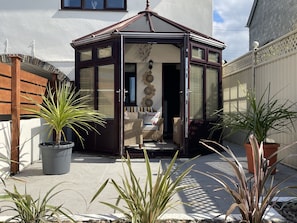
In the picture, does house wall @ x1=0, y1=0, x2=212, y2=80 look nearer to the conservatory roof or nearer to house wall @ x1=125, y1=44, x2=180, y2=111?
house wall @ x1=125, y1=44, x2=180, y2=111

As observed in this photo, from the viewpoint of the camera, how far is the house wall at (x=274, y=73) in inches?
199

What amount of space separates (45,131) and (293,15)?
10280mm

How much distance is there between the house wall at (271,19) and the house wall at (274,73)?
14.3ft

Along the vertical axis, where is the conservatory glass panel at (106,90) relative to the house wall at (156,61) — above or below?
below

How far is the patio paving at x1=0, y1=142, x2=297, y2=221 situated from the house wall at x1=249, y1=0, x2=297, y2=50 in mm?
7853

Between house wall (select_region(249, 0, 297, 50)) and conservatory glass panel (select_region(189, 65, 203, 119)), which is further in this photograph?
house wall (select_region(249, 0, 297, 50))

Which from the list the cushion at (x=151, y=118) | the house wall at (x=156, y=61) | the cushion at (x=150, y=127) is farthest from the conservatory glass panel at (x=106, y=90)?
the house wall at (x=156, y=61)

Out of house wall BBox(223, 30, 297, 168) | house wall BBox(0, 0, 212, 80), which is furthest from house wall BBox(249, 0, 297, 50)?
house wall BBox(0, 0, 212, 80)

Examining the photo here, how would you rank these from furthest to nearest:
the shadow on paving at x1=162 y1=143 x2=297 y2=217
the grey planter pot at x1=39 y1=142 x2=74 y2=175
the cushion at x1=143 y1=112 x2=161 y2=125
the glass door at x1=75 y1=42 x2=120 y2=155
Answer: the cushion at x1=143 y1=112 x2=161 y2=125
the glass door at x1=75 y1=42 x2=120 y2=155
the grey planter pot at x1=39 y1=142 x2=74 y2=175
the shadow on paving at x1=162 y1=143 x2=297 y2=217

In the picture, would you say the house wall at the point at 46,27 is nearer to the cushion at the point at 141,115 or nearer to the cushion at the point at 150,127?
the cushion at the point at 141,115

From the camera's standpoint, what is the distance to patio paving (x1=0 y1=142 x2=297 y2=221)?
3.02 meters

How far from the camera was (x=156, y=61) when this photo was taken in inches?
352

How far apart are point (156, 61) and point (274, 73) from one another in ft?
13.2

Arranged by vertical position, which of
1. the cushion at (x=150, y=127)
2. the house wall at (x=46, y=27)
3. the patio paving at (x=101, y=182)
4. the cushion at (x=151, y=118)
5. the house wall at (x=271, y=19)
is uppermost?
the house wall at (x=271, y=19)
